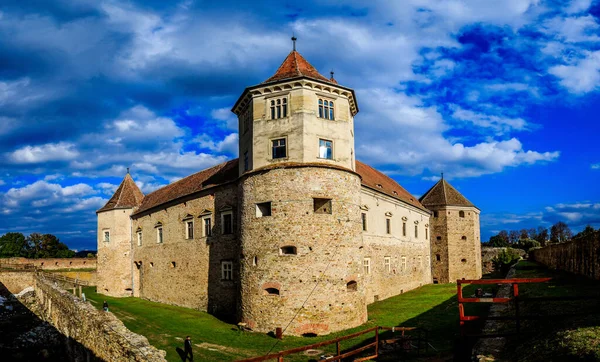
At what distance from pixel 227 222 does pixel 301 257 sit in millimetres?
7402

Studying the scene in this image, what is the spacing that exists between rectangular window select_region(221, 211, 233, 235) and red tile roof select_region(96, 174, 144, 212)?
16775 mm

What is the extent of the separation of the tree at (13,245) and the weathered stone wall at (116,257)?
189 ft

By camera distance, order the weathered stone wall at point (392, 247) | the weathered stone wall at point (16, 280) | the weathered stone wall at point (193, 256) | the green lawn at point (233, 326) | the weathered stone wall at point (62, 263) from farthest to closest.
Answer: the weathered stone wall at point (62, 263), the weathered stone wall at point (16, 280), the weathered stone wall at point (392, 247), the weathered stone wall at point (193, 256), the green lawn at point (233, 326)

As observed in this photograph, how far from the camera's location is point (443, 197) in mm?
49281

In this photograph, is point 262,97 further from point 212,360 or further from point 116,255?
point 116,255

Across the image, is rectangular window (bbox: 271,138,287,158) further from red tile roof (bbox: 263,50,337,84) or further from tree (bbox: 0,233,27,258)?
tree (bbox: 0,233,27,258)

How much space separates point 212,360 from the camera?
57.0 feet

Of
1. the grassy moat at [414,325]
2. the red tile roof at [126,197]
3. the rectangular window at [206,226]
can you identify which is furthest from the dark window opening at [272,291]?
the red tile roof at [126,197]

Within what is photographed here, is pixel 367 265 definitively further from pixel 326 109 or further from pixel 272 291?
pixel 326 109

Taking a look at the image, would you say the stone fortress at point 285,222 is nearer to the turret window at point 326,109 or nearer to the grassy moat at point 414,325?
Result: the turret window at point 326,109

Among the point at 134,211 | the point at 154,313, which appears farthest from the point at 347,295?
the point at 134,211

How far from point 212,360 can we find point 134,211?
85.9 feet

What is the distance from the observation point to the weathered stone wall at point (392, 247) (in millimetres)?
31516

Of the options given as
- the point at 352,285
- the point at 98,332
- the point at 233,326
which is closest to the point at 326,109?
the point at 352,285
